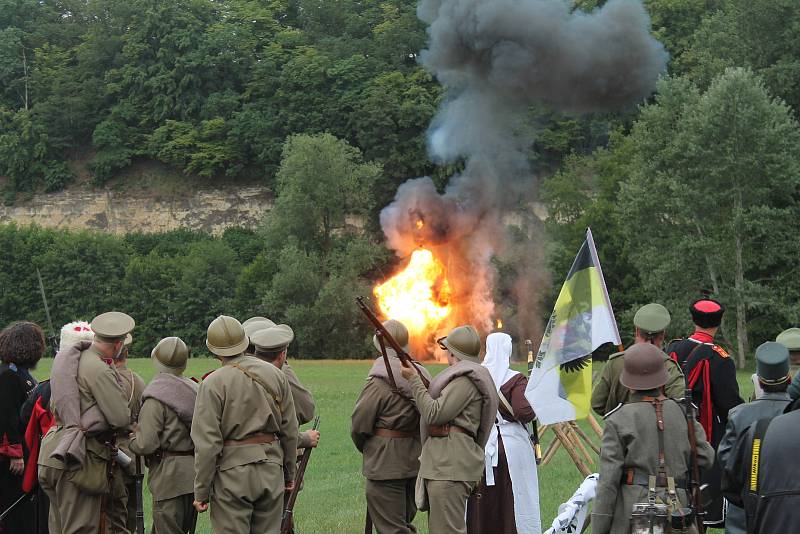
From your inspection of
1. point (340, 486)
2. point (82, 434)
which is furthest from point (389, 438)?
point (340, 486)

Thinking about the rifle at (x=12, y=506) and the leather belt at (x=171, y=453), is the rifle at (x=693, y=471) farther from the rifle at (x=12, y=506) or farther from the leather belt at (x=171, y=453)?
the rifle at (x=12, y=506)

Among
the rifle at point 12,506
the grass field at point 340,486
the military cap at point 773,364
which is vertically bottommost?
the grass field at point 340,486

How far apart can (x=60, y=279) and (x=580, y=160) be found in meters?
36.3

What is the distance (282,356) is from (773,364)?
13.3ft

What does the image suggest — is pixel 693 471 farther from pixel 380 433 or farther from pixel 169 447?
pixel 169 447

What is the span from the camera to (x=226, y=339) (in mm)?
8867

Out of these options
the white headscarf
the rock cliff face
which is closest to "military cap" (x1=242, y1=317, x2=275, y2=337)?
the white headscarf

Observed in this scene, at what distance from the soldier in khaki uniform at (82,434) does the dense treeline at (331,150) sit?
43.2 meters

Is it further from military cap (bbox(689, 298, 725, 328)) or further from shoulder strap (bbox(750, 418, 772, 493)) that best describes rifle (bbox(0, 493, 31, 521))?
shoulder strap (bbox(750, 418, 772, 493))

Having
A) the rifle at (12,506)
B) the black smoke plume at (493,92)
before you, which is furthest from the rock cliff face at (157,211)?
the rifle at (12,506)

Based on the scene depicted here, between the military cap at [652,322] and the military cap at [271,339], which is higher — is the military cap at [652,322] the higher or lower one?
the higher one

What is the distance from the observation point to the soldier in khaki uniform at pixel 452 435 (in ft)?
30.8

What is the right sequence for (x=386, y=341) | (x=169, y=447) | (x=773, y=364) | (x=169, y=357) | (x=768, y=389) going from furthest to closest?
1. (x=386, y=341)
2. (x=169, y=357)
3. (x=169, y=447)
4. (x=768, y=389)
5. (x=773, y=364)

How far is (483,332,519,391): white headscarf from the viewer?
1093 cm
